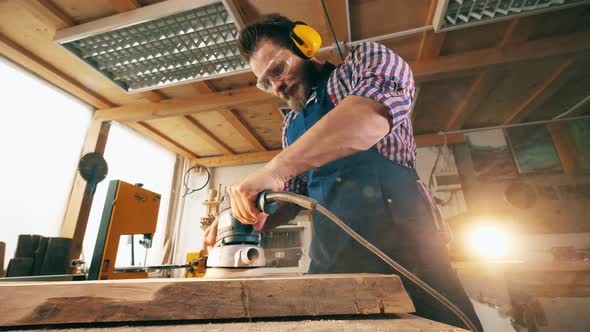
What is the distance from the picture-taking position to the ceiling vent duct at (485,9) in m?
2.10

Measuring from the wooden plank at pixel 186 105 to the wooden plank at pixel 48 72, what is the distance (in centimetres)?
19

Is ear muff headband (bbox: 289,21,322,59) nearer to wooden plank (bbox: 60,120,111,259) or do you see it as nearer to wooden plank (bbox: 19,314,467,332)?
wooden plank (bbox: 19,314,467,332)

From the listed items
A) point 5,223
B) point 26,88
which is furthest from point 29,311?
point 26,88

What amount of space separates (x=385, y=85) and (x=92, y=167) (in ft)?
9.85

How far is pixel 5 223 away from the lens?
2.51 meters

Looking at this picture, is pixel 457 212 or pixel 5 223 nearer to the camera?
pixel 5 223

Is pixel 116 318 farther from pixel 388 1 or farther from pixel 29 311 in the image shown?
pixel 388 1

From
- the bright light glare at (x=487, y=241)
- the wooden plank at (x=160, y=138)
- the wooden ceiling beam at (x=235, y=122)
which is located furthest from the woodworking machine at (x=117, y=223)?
the bright light glare at (x=487, y=241)

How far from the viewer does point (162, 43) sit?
2461 millimetres

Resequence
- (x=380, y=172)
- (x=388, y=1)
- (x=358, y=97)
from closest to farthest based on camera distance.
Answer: (x=358, y=97) < (x=380, y=172) < (x=388, y=1)

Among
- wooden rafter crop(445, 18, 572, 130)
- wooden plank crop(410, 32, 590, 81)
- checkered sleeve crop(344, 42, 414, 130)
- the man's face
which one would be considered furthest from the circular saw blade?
wooden rafter crop(445, 18, 572, 130)

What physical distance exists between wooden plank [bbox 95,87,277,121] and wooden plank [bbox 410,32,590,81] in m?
1.72

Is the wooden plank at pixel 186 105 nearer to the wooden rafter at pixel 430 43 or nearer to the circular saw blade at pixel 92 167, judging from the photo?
the circular saw blade at pixel 92 167

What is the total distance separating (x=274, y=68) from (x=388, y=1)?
152 centimetres
